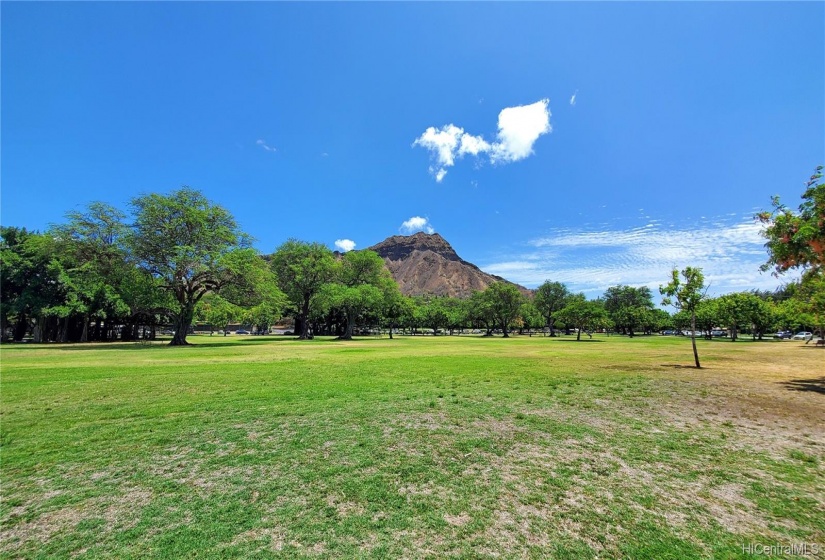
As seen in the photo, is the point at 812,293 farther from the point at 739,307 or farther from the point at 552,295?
the point at 552,295

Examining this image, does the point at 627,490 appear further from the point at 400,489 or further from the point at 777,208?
the point at 777,208

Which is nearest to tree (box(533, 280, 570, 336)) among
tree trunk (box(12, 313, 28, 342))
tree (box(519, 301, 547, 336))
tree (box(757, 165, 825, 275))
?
tree (box(519, 301, 547, 336))

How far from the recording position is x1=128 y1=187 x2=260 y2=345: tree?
35094 millimetres

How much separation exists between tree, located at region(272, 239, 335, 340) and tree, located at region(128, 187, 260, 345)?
18533 millimetres

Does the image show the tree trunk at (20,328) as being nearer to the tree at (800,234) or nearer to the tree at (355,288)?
the tree at (355,288)

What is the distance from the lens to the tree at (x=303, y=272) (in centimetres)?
5744

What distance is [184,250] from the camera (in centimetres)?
3384

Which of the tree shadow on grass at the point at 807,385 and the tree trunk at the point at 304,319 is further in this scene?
the tree trunk at the point at 304,319

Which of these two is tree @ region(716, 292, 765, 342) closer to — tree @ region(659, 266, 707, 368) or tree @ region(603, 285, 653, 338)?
tree @ region(603, 285, 653, 338)

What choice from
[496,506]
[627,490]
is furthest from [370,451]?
[627,490]

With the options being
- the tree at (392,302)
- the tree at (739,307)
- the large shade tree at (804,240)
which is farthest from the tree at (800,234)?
the tree at (739,307)

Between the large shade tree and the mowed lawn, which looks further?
the large shade tree

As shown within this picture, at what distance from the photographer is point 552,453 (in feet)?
19.8

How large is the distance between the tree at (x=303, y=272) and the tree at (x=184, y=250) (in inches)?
730
